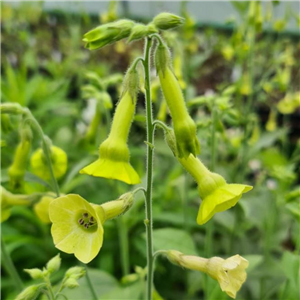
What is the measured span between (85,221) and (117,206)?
86 millimetres

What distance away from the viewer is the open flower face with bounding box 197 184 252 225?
2.81ft

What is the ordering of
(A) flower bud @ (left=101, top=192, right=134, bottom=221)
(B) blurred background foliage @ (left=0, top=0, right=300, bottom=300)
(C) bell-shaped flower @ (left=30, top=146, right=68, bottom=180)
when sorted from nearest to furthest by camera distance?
(A) flower bud @ (left=101, top=192, right=134, bottom=221) < (C) bell-shaped flower @ (left=30, top=146, right=68, bottom=180) < (B) blurred background foliage @ (left=0, top=0, right=300, bottom=300)

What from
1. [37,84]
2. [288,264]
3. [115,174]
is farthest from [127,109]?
[37,84]

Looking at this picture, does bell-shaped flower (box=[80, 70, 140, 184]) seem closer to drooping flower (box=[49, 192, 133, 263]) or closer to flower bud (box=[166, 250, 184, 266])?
drooping flower (box=[49, 192, 133, 263])

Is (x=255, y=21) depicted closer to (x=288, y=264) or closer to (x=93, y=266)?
(x=288, y=264)

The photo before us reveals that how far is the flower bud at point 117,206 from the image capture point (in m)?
0.89

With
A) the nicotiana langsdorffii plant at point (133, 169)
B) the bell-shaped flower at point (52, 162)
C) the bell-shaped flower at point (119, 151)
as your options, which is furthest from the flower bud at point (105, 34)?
the bell-shaped flower at point (52, 162)

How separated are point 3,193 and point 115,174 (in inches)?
18.1

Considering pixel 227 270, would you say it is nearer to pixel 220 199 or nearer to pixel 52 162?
pixel 220 199

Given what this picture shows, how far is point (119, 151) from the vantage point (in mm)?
894

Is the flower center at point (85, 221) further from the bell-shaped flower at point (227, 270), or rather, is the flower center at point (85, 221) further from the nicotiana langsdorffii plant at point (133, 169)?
the bell-shaped flower at point (227, 270)

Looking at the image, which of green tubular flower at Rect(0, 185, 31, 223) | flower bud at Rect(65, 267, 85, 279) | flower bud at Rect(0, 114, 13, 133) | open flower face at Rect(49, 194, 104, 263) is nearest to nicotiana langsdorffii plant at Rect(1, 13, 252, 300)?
open flower face at Rect(49, 194, 104, 263)

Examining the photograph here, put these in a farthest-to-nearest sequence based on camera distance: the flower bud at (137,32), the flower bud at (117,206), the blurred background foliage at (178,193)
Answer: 1. the blurred background foliage at (178,193)
2. the flower bud at (117,206)
3. the flower bud at (137,32)

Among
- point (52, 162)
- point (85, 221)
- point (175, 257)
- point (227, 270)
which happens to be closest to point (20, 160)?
point (52, 162)
